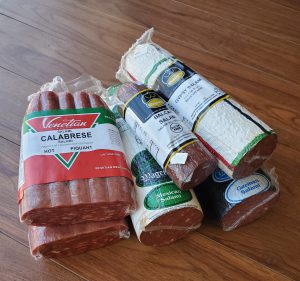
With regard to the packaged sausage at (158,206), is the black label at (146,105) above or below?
above

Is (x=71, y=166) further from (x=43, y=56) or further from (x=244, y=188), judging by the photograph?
(x=43, y=56)

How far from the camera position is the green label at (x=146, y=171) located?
0.93m

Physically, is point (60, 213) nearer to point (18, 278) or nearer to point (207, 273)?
point (18, 278)

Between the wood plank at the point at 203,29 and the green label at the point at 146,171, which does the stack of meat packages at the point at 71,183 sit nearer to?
the green label at the point at 146,171

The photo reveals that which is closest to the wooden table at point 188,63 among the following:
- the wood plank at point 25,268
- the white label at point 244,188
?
the wood plank at point 25,268

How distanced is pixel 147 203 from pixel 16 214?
32 centimetres

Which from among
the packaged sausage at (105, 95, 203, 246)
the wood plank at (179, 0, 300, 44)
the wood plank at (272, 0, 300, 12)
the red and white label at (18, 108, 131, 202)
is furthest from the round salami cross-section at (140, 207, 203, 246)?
the wood plank at (272, 0, 300, 12)

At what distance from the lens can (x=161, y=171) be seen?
0.94m

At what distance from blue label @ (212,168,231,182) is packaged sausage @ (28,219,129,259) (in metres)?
0.22

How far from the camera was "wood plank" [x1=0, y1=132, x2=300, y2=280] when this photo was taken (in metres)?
0.94

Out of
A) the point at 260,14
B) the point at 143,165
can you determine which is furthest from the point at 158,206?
the point at 260,14

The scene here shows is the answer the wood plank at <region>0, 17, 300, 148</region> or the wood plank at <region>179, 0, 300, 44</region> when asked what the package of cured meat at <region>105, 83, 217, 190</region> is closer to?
the wood plank at <region>0, 17, 300, 148</region>

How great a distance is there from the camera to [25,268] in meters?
0.93

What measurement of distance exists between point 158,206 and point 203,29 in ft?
2.59
